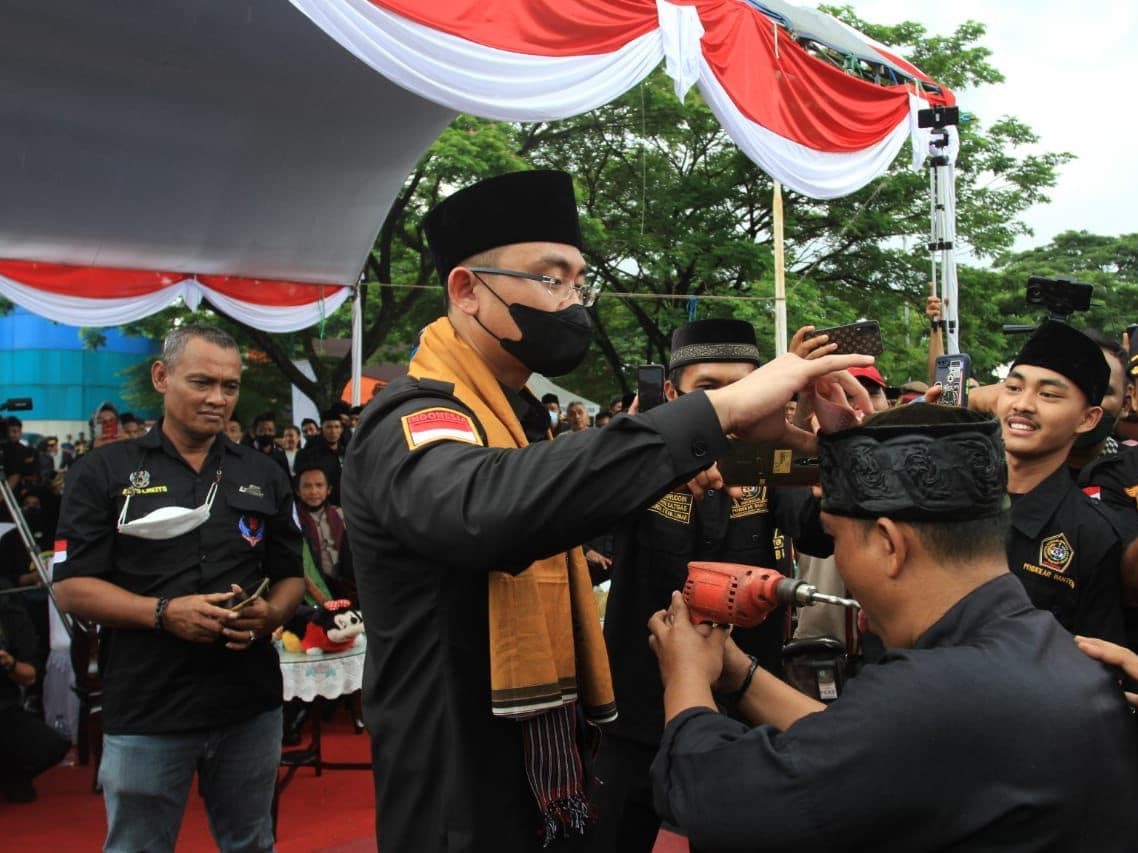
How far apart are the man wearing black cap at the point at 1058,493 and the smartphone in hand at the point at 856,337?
110cm

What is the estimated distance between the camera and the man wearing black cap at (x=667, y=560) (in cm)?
279

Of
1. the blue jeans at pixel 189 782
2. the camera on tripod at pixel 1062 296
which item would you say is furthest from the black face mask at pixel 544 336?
the blue jeans at pixel 189 782

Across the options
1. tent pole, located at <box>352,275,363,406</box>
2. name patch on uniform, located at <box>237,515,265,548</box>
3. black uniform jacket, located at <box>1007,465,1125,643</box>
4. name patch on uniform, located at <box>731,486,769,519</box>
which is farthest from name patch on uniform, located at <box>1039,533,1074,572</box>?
tent pole, located at <box>352,275,363,406</box>

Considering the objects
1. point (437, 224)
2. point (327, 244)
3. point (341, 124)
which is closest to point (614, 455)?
point (437, 224)

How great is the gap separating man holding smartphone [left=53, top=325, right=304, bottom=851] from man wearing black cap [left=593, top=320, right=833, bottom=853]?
1129 millimetres

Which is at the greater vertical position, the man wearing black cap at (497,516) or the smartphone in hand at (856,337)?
the smartphone in hand at (856,337)

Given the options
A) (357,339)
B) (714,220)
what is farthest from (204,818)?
(714,220)

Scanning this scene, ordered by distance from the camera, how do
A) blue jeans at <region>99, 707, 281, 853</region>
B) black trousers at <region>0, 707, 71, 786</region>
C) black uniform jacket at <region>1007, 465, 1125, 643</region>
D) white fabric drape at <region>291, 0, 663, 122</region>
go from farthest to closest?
black trousers at <region>0, 707, 71, 786</region> → white fabric drape at <region>291, 0, 663, 122</region> → blue jeans at <region>99, 707, 281, 853</region> → black uniform jacket at <region>1007, 465, 1125, 643</region>

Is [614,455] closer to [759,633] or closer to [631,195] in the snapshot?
[759,633]

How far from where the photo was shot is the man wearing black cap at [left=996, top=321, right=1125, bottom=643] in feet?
8.16

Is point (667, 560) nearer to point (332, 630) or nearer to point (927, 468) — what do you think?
point (927, 468)

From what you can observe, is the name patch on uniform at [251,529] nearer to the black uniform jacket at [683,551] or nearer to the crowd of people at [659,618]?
the crowd of people at [659,618]

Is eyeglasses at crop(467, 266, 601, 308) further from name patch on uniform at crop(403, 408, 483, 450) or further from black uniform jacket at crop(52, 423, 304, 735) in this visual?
black uniform jacket at crop(52, 423, 304, 735)

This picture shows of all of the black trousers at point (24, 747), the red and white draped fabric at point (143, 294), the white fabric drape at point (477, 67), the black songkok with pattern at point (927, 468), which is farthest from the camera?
the red and white draped fabric at point (143, 294)
